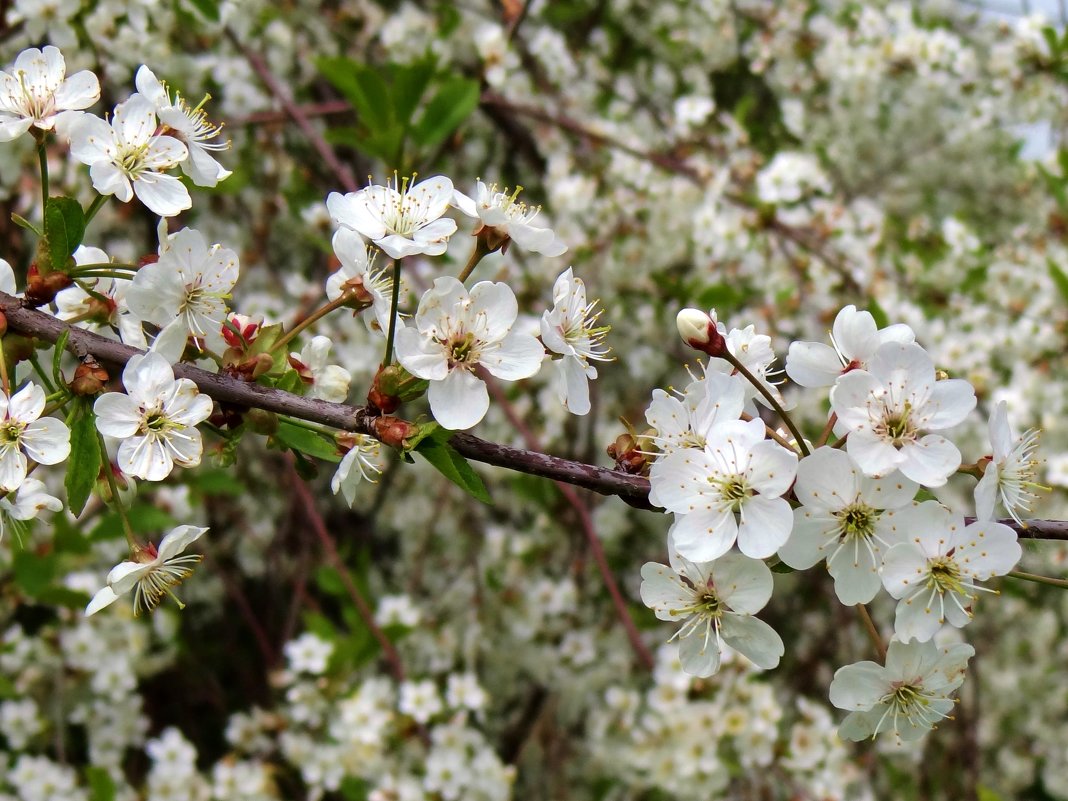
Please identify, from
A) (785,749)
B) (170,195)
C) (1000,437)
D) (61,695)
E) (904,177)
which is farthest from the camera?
(904,177)

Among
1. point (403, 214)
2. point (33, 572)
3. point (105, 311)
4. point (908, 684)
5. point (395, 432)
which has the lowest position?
point (33, 572)

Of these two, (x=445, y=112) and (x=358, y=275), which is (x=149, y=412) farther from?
(x=445, y=112)

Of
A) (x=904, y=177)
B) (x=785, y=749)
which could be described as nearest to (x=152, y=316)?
(x=785, y=749)

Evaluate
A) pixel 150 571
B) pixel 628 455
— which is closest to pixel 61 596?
pixel 150 571

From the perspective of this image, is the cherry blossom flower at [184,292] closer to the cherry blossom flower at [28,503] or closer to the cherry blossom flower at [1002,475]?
the cherry blossom flower at [28,503]

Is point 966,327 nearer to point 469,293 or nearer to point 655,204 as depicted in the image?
point 655,204

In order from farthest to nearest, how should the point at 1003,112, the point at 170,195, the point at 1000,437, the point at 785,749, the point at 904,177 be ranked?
the point at 904,177 < the point at 1003,112 < the point at 785,749 < the point at 170,195 < the point at 1000,437

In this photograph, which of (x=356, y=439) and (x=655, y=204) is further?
(x=655, y=204)
